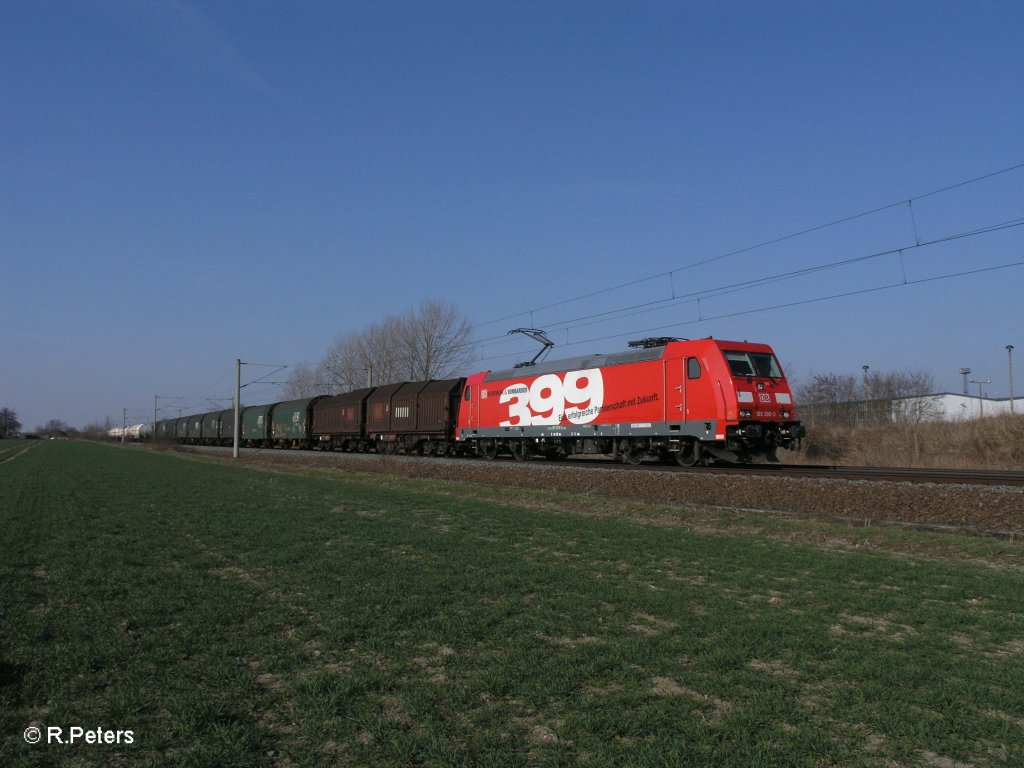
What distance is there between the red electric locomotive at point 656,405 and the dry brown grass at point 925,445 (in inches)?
387

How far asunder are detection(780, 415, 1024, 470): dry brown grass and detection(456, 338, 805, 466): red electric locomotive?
9821mm

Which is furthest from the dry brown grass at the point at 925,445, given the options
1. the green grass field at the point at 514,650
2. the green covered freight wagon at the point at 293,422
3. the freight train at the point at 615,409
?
the green covered freight wagon at the point at 293,422

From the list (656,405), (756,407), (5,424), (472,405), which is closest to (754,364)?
(756,407)

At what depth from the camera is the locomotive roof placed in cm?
2347

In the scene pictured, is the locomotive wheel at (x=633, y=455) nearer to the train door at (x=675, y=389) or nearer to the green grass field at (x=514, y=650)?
the train door at (x=675, y=389)

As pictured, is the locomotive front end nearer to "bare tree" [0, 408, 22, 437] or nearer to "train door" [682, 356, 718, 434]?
"train door" [682, 356, 718, 434]

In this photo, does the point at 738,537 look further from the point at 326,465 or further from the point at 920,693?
the point at 326,465

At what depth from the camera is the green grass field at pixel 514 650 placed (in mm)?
3881

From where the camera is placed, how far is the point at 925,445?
28547 mm

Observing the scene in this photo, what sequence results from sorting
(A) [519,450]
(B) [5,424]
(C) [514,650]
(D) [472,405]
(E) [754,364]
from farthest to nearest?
1. (B) [5,424]
2. (D) [472,405]
3. (A) [519,450]
4. (E) [754,364]
5. (C) [514,650]

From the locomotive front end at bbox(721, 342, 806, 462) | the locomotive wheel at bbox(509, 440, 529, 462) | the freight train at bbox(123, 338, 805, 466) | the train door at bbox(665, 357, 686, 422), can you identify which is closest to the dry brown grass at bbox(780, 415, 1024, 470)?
the freight train at bbox(123, 338, 805, 466)

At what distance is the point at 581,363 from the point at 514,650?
21496mm

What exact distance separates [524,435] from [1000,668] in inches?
→ 940

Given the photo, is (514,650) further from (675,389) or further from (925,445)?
(925,445)
